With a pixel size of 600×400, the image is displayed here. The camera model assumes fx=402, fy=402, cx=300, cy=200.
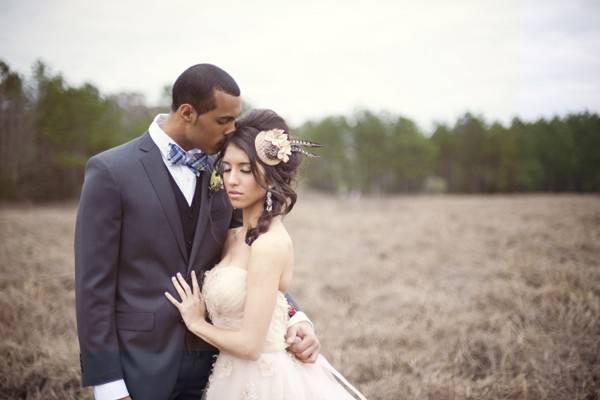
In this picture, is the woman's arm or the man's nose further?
the man's nose

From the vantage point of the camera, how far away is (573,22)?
6.39 m

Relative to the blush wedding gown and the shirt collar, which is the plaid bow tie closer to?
the shirt collar

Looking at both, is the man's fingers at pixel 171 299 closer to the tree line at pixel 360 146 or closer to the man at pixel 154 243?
the man at pixel 154 243

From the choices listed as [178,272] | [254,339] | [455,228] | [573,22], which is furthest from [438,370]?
[455,228]

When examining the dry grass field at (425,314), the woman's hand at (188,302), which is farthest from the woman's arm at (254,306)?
the dry grass field at (425,314)

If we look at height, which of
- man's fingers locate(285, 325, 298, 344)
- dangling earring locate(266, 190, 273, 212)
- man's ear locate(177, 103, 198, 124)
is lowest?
man's fingers locate(285, 325, 298, 344)

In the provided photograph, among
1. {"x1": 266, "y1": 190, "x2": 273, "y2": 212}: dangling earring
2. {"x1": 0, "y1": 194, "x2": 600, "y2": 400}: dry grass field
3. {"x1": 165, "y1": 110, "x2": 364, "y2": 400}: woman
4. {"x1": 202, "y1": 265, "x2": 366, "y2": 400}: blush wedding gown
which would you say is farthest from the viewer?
{"x1": 0, "y1": 194, "x2": 600, "y2": 400}: dry grass field

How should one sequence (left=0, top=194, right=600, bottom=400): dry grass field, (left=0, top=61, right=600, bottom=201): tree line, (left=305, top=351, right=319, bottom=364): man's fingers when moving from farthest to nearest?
(left=0, top=61, right=600, bottom=201): tree line, (left=0, top=194, right=600, bottom=400): dry grass field, (left=305, top=351, right=319, bottom=364): man's fingers

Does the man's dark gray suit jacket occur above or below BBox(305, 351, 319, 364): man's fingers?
above

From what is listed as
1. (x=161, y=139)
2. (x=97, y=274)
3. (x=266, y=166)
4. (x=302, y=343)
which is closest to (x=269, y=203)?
(x=266, y=166)

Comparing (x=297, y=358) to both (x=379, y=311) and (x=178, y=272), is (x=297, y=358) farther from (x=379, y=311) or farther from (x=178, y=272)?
(x=379, y=311)

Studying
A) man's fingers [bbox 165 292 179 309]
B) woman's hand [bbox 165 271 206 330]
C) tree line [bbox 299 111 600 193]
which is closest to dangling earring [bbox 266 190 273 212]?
woman's hand [bbox 165 271 206 330]

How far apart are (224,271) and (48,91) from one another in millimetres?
21807

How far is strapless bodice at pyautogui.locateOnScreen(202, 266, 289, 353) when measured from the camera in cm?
225
